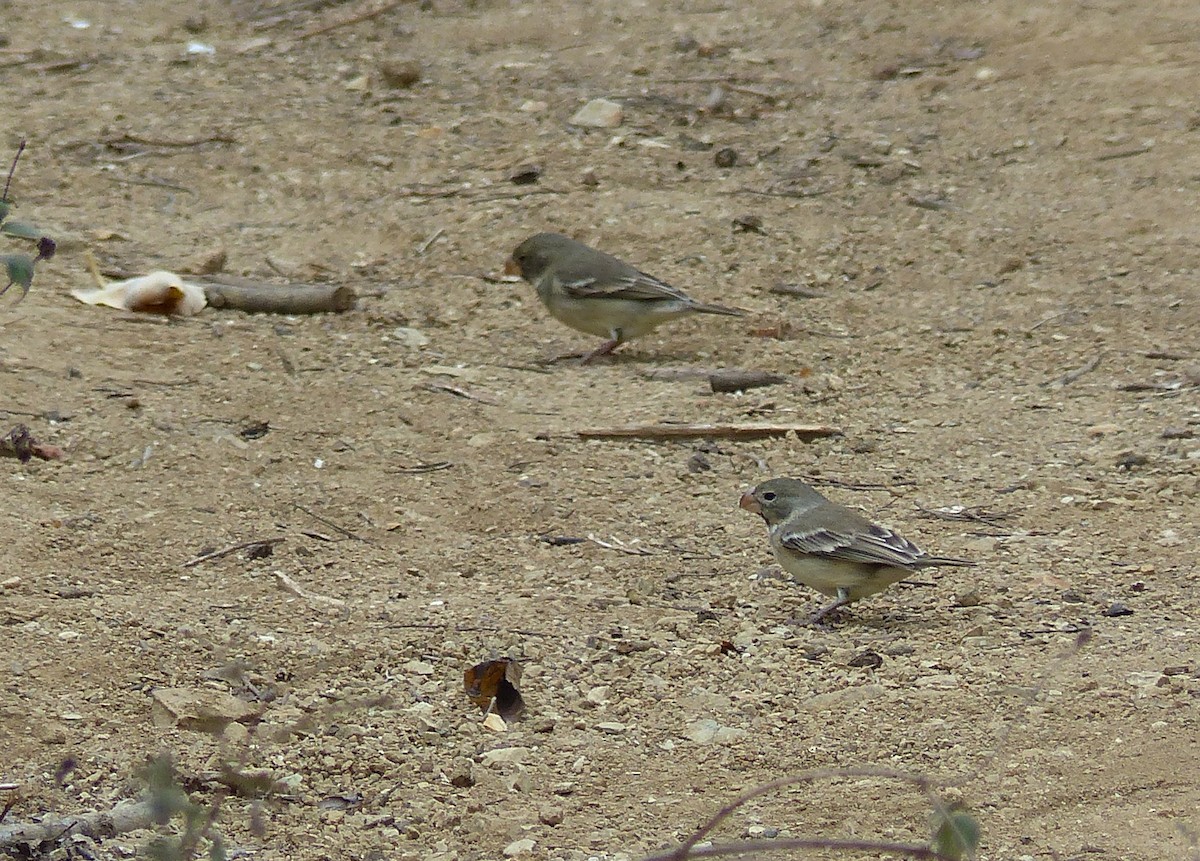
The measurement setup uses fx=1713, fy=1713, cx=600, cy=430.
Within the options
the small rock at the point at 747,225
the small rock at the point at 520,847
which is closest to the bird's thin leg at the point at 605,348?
the small rock at the point at 747,225

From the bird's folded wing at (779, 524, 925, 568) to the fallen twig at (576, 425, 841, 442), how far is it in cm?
163

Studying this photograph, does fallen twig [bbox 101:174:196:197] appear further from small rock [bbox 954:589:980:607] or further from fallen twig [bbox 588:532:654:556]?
small rock [bbox 954:589:980:607]

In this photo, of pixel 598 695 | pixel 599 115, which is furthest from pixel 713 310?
pixel 598 695

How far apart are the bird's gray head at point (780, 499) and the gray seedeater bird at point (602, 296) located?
2521 millimetres

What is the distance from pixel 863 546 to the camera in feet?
18.5

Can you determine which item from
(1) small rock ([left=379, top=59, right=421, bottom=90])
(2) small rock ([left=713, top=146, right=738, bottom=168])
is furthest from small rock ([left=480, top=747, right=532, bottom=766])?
(1) small rock ([left=379, top=59, right=421, bottom=90])

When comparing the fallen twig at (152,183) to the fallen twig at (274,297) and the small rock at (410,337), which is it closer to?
the fallen twig at (274,297)

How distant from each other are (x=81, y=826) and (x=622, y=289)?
16.7ft

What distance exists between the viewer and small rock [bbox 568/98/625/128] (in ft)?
35.9

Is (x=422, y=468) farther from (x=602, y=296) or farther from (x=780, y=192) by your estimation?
(x=780, y=192)

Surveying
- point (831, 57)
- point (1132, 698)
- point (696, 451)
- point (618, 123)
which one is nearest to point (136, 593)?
point (696, 451)

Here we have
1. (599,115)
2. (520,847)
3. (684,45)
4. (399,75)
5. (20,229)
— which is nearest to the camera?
(20,229)

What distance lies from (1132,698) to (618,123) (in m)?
6.88

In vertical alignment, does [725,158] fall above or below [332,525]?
below
